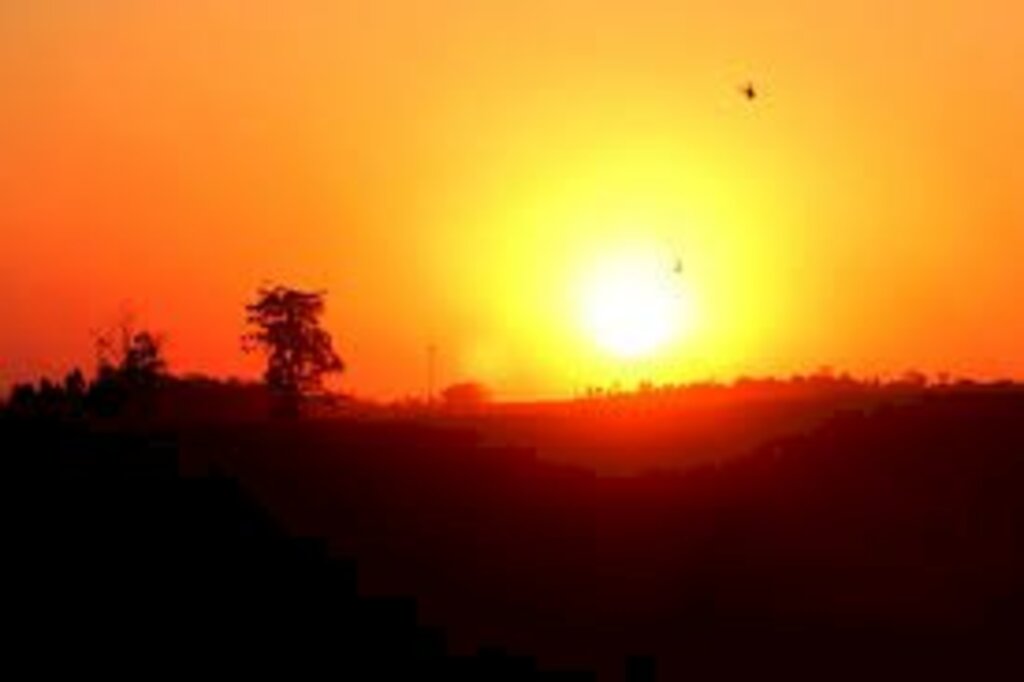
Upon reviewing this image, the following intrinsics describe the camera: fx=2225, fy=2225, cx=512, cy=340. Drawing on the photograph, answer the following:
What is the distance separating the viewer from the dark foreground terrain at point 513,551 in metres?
53.1

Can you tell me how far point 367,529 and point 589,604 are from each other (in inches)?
258

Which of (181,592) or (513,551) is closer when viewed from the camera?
(181,592)

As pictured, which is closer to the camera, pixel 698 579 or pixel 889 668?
pixel 889 668

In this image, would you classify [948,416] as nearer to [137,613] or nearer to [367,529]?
[367,529]

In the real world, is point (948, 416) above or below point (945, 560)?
above

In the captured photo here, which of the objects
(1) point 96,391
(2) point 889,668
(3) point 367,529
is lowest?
(2) point 889,668

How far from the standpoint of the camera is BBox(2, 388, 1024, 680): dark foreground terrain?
53.1 m

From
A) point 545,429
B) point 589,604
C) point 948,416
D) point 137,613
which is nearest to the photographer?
point 137,613

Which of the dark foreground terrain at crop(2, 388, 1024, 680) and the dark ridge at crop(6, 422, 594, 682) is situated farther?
the dark foreground terrain at crop(2, 388, 1024, 680)

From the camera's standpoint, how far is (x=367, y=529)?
197 ft

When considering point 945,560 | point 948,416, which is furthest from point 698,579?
point 948,416

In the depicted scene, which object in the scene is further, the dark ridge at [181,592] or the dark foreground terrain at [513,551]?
the dark foreground terrain at [513,551]

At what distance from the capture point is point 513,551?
60.5m

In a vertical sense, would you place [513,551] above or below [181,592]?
above
